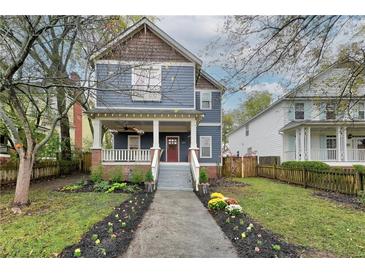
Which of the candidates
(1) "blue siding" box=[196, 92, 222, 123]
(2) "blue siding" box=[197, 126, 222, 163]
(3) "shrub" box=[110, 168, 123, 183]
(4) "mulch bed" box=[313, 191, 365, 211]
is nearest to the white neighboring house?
(1) "blue siding" box=[196, 92, 222, 123]

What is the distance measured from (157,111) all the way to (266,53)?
677cm

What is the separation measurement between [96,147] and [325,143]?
14.2m

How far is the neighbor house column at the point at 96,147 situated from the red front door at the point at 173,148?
169 inches

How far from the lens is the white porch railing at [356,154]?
15.4 meters

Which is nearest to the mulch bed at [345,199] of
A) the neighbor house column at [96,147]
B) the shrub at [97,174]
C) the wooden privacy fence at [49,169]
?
the shrub at [97,174]

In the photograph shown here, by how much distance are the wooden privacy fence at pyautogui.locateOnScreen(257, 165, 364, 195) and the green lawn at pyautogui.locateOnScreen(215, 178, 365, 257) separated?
1.39 metres

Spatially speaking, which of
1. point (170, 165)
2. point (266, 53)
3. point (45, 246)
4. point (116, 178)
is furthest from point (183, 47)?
point (45, 246)

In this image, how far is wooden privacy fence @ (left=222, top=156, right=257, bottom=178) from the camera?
48.7ft

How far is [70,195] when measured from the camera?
298 inches

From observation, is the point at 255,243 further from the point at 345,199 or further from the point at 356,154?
the point at 356,154

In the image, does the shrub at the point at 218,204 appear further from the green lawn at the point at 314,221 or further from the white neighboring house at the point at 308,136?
the white neighboring house at the point at 308,136
